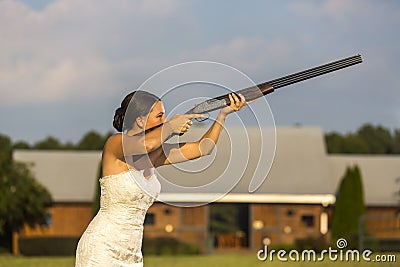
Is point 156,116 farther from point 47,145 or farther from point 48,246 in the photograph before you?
point 47,145

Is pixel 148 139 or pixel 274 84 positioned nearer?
pixel 274 84

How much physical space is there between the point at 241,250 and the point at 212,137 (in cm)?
3224

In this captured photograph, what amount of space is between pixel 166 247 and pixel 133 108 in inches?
991

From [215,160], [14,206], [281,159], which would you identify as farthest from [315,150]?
[215,160]

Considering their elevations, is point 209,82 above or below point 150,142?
above

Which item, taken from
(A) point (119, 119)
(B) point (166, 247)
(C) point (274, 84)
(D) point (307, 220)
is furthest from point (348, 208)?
(C) point (274, 84)

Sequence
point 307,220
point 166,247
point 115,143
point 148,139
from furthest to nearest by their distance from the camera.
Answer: point 307,220
point 166,247
point 115,143
point 148,139

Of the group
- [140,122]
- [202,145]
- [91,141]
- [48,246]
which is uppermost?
[91,141]

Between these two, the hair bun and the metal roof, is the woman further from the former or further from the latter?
the metal roof

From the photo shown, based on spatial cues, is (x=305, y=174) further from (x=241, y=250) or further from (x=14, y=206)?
(x=14, y=206)

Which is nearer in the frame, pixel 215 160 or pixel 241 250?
pixel 215 160

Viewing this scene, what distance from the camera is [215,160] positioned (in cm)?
680

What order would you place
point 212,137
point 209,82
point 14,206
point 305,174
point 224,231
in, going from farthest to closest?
1. point 224,231
2. point 305,174
3. point 14,206
4. point 209,82
5. point 212,137

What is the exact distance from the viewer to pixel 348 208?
3372cm
